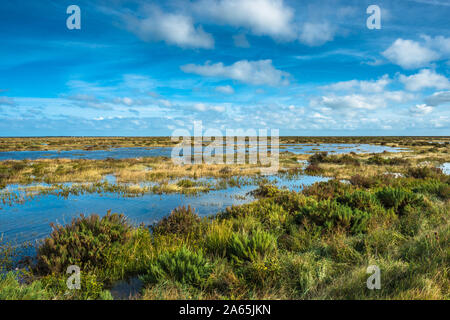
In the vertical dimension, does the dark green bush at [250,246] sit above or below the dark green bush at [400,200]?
below

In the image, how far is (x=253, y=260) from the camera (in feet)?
16.1

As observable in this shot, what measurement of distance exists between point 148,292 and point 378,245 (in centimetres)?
526

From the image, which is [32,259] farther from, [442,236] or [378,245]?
[442,236]

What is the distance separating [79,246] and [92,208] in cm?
650

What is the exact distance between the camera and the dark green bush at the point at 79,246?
Result: 5.11m

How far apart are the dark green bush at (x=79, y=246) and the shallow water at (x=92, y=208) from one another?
2341mm

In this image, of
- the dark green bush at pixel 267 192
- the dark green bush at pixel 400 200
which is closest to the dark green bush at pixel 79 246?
the dark green bush at pixel 267 192

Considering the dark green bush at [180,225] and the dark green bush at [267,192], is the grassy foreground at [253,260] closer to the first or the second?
the dark green bush at [180,225]

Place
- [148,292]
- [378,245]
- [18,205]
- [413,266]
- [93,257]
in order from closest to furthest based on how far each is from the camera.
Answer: [148,292], [413,266], [93,257], [378,245], [18,205]

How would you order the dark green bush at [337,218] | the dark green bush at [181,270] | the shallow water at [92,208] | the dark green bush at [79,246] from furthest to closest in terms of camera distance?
the shallow water at [92,208]
the dark green bush at [337,218]
the dark green bush at [79,246]
the dark green bush at [181,270]

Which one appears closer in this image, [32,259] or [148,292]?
[148,292]

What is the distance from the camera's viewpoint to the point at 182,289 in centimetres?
422

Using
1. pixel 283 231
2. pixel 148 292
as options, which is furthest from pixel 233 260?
pixel 283 231

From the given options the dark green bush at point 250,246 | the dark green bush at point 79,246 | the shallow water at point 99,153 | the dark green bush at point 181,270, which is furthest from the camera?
the shallow water at point 99,153
